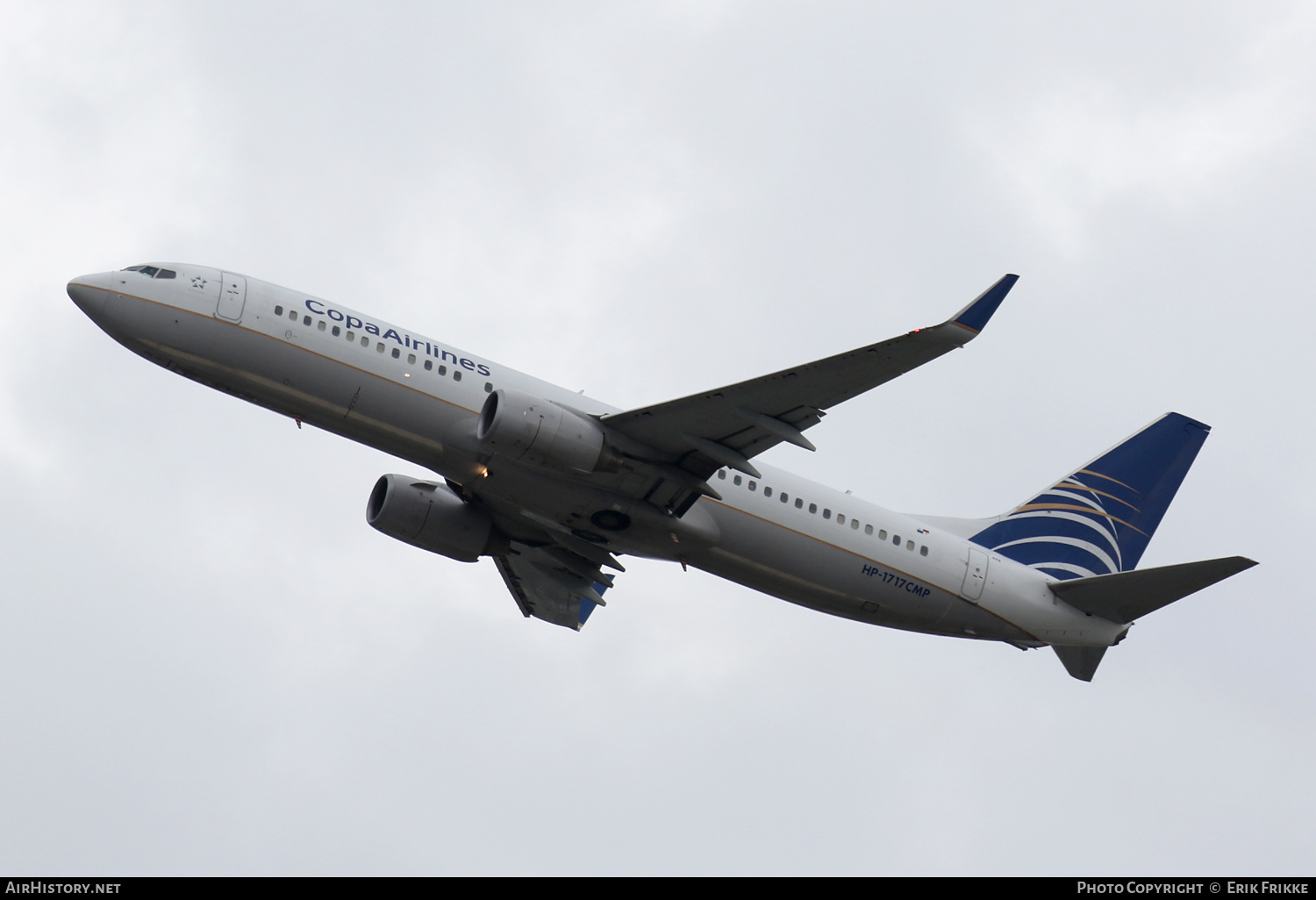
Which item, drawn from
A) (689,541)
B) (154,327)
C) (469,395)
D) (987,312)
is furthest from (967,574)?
(154,327)

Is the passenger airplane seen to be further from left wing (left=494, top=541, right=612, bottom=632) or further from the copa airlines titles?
left wing (left=494, top=541, right=612, bottom=632)

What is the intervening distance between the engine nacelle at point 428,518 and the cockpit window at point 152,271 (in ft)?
25.0

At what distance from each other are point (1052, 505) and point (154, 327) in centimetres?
2337

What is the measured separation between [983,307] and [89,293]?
60.4ft

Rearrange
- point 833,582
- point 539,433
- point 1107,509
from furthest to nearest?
point 1107,509
point 833,582
point 539,433

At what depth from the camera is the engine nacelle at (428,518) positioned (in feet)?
106

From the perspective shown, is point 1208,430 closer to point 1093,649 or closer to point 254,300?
point 1093,649

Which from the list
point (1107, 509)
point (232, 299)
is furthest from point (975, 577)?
point (232, 299)

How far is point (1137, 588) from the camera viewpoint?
31031 millimetres

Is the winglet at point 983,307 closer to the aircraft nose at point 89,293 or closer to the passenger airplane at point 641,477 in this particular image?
the passenger airplane at point 641,477

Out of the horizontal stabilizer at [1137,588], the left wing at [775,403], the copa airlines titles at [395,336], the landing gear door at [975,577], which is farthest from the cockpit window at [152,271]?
the horizontal stabilizer at [1137,588]

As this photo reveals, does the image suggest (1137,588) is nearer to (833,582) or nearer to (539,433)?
(833,582)
